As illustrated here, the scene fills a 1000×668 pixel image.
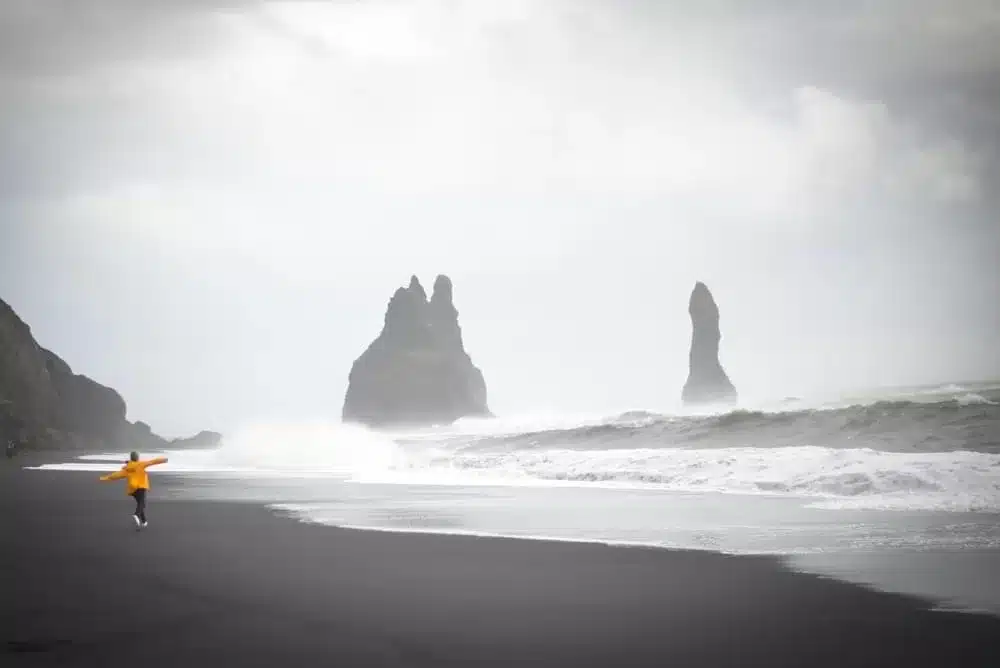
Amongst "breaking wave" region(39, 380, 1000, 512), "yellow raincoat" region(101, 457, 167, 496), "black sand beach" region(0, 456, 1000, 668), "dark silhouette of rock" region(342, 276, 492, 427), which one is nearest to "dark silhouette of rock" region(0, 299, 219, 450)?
"breaking wave" region(39, 380, 1000, 512)

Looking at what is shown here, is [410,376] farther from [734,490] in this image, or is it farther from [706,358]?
[734,490]

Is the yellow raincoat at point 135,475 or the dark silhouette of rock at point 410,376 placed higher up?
the dark silhouette of rock at point 410,376

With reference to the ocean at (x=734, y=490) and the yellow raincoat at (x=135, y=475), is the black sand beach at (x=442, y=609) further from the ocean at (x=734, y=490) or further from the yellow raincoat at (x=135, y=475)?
the yellow raincoat at (x=135, y=475)

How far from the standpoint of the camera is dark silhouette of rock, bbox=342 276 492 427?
128m

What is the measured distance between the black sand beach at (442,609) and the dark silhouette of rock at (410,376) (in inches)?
4487

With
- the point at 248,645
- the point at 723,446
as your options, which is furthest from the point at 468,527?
the point at 723,446

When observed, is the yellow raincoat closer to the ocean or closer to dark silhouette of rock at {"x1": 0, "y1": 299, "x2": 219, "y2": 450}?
the ocean

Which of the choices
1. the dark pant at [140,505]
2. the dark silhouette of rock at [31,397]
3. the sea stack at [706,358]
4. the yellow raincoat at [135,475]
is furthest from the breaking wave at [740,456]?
the sea stack at [706,358]

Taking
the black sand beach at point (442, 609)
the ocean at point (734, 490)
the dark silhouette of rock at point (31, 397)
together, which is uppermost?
the dark silhouette of rock at point (31, 397)

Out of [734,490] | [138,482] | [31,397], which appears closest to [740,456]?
[734,490]

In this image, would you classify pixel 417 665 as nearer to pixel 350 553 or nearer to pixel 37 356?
pixel 350 553

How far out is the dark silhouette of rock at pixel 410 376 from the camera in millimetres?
127812

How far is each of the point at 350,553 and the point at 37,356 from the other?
7494 cm

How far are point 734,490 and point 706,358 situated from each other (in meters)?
91.9
